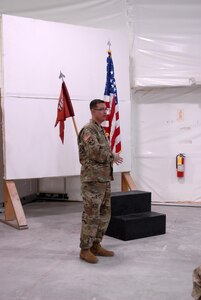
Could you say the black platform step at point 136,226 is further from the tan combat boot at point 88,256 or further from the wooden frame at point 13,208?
the wooden frame at point 13,208

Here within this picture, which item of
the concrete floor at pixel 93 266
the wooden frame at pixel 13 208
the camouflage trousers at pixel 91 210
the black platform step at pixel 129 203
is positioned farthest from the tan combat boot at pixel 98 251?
the wooden frame at pixel 13 208

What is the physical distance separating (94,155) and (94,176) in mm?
206

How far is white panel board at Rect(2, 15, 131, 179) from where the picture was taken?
18.6 ft

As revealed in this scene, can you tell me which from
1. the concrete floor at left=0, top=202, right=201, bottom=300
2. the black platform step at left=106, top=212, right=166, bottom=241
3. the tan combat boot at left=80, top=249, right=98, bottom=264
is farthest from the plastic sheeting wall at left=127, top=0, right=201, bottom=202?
the tan combat boot at left=80, top=249, right=98, bottom=264

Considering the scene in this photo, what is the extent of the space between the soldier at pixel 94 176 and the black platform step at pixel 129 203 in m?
0.94

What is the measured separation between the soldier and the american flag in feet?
7.56

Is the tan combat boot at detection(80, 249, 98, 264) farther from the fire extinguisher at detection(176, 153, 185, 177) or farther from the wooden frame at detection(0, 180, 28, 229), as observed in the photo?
the fire extinguisher at detection(176, 153, 185, 177)

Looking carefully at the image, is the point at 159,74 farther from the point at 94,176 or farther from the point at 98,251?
the point at 98,251

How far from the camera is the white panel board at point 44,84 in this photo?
568 cm

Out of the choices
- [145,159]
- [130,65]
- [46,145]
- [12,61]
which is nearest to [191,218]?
[145,159]

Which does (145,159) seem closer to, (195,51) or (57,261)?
(195,51)

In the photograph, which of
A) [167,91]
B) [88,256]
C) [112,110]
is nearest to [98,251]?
[88,256]

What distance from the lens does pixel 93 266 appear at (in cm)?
383

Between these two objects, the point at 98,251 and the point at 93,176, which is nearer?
the point at 93,176
